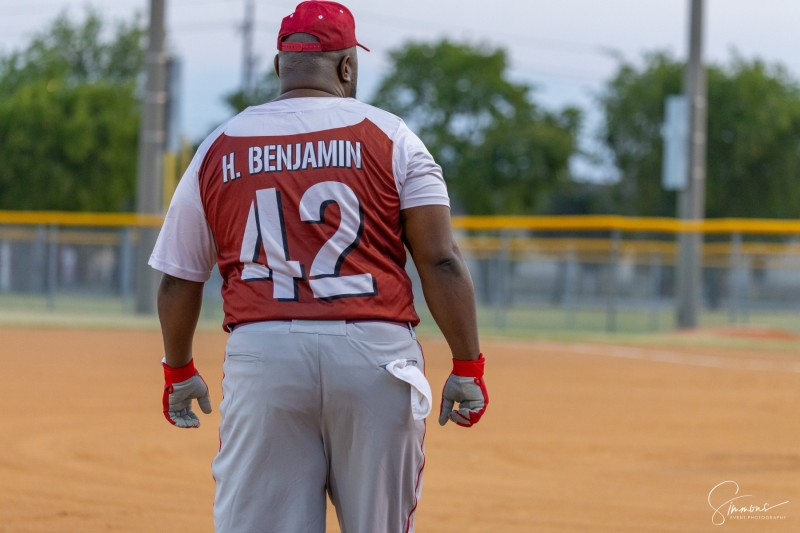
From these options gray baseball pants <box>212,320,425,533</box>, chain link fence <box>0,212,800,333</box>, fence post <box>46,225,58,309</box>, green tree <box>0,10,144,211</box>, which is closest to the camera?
gray baseball pants <box>212,320,425,533</box>

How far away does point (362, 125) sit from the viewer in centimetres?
348

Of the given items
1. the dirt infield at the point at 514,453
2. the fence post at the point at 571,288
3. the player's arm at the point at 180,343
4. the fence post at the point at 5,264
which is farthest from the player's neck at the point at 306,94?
the fence post at the point at 5,264

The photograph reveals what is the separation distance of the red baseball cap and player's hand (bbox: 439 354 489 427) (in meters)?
0.99

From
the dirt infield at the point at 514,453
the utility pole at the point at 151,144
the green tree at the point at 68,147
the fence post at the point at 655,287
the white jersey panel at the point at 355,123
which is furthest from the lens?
the green tree at the point at 68,147

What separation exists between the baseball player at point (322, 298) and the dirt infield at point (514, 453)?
2608 mm

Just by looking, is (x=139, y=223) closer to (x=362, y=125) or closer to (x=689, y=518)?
(x=689, y=518)

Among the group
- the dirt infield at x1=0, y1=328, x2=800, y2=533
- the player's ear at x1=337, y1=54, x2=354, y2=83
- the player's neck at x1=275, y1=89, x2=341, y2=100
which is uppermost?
the player's ear at x1=337, y1=54, x2=354, y2=83

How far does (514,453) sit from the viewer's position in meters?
8.47

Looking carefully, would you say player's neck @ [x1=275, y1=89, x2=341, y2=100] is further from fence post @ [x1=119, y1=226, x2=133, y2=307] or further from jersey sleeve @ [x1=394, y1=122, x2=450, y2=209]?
fence post @ [x1=119, y1=226, x2=133, y2=307]

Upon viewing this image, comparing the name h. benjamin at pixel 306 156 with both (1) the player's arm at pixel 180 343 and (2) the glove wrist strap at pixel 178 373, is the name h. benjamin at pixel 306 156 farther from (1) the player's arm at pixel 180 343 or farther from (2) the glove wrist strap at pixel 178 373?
(2) the glove wrist strap at pixel 178 373

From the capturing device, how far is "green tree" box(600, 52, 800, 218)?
148ft

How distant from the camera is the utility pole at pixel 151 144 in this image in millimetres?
23359

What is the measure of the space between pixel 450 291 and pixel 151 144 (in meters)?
20.7

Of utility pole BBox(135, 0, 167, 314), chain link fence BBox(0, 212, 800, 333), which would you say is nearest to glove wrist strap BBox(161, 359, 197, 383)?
chain link fence BBox(0, 212, 800, 333)
